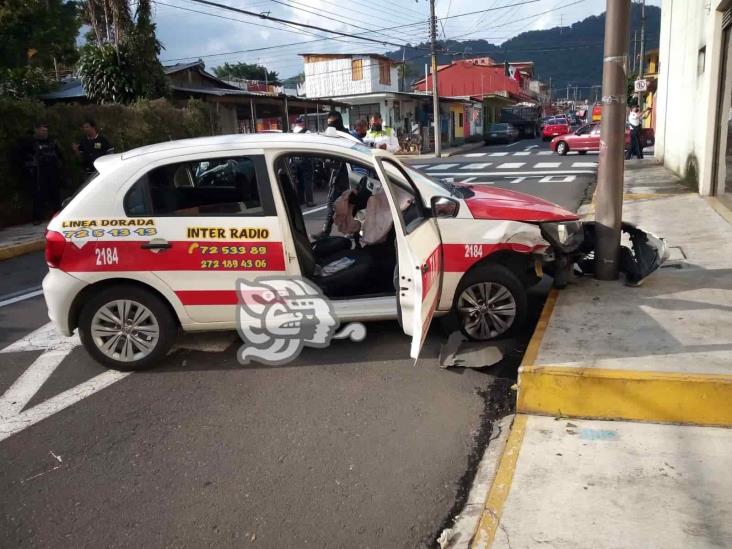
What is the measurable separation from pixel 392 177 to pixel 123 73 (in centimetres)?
1536

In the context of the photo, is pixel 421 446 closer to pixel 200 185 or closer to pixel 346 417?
pixel 346 417

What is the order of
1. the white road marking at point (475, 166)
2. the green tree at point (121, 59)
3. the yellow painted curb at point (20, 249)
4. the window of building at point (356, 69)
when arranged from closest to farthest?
the yellow painted curb at point (20, 249)
the green tree at point (121, 59)
the white road marking at point (475, 166)
the window of building at point (356, 69)

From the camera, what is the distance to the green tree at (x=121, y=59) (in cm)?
1750

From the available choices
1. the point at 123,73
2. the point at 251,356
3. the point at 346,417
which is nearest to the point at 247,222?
the point at 251,356

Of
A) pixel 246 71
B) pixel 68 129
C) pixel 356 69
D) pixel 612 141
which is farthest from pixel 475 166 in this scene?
pixel 246 71

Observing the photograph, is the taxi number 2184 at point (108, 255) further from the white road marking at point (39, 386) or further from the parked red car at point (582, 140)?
the parked red car at point (582, 140)

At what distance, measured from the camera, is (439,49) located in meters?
33.6

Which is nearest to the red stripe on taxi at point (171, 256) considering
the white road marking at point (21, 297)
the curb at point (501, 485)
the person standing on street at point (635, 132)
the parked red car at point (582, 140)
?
the curb at point (501, 485)

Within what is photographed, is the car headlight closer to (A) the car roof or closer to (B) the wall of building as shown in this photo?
(A) the car roof

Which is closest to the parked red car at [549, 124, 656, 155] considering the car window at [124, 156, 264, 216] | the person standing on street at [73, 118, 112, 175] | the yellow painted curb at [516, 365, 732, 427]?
the person standing on street at [73, 118, 112, 175]

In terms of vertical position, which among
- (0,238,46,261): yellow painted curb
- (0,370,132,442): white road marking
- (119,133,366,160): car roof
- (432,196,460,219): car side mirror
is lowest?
(0,370,132,442): white road marking

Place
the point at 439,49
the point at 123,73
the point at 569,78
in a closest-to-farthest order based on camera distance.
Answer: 1. the point at 123,73
2. the point at 439,49
3. the point at 569,78

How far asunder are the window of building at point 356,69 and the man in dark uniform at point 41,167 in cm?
4121

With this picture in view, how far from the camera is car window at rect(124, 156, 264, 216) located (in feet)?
15.3
